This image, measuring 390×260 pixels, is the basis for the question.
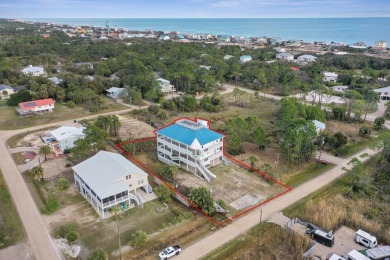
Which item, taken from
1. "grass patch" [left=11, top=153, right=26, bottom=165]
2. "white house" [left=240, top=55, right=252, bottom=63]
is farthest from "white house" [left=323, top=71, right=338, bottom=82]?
"grass patch" [left=11, top=153, right=26, bottom=165]

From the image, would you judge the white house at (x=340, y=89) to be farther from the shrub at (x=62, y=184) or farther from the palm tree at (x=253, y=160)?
the shrub at (x=62, y=184)

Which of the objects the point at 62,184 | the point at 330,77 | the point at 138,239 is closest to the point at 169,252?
the point at 138,239

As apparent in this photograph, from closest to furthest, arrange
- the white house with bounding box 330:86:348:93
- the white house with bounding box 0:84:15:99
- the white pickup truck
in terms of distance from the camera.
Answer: the white pickup truck < the white house with bounding box 0:84:15:99 < the white house with bounding box 330:86:348:93

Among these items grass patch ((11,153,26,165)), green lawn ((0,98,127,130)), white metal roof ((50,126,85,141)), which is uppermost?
white metal roof ((50,126,85,141))

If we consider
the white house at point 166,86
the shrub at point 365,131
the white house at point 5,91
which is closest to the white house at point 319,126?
the shrub at point 365,131

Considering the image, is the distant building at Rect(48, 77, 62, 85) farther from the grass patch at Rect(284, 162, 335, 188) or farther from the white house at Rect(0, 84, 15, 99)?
the grass patch at Rect(284, 162, 335, 188)

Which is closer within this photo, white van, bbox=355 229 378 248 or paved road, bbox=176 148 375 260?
paved road, bbox=176 148 375 260
